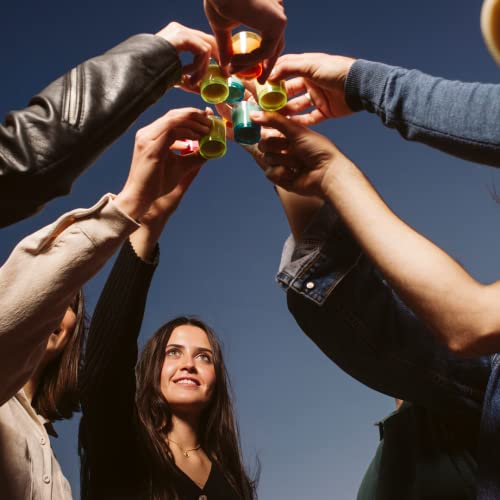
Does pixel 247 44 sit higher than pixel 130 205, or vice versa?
pixel 247 44

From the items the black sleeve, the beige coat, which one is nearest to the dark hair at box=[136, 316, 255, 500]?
the black sleeve

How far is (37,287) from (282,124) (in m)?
0.60

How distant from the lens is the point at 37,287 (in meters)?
1.02

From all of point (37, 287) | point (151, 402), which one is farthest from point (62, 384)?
point (37, 287)

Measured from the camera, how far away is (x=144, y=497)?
1.83 meters

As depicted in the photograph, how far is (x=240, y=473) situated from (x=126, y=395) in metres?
0.67

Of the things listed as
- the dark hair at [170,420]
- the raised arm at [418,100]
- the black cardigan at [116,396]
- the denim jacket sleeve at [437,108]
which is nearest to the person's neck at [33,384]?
the black cardigan at [116,396]

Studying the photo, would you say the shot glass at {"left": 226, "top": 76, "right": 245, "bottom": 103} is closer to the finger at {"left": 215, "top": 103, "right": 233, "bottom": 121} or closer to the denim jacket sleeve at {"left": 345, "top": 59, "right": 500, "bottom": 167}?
the finger at {"left": 215, "top": 103, "right": 233, "bottom": 121}

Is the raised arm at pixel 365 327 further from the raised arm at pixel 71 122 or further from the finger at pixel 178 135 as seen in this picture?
the raised arm at pixel 71 122

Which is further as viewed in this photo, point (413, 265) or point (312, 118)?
point (312, 118)

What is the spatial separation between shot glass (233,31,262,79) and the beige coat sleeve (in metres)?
0.48

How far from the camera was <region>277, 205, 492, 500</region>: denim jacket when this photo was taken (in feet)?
4.22

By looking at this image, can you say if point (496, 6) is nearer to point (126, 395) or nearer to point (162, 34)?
point (162, 34)

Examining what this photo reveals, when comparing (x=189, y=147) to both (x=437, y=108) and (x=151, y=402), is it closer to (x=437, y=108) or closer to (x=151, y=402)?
(x=437, y=108)
